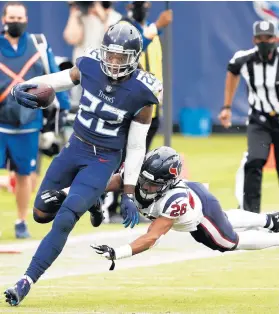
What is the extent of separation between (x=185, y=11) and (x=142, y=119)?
32.8 feet

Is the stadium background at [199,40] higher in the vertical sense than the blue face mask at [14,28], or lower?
lower

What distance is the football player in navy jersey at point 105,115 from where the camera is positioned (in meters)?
7.15

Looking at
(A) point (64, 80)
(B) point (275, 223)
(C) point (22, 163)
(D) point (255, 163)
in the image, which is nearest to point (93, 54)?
(A) point (64, 80)

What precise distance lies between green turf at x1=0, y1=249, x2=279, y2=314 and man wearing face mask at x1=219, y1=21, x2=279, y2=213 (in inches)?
57.2

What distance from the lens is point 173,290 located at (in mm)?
7281

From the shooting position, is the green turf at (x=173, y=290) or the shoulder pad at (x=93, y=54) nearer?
the green turf at (x=173, y=290)

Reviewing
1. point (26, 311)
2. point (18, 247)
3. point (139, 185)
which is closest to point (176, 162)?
point (139, 185)

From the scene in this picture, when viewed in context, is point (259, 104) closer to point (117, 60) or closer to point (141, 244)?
point (117, 60)

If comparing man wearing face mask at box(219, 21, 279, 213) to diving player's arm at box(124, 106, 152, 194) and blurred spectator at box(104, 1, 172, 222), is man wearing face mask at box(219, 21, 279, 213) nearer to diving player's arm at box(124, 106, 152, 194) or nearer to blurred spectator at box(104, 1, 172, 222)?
blurred spectator at box(104, 1, 172, 222)

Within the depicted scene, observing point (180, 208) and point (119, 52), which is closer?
point (180, 208)

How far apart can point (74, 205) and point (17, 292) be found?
2.08 ft

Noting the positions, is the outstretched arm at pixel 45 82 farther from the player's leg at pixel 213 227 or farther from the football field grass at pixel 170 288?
the football field grass at pixel 170 288

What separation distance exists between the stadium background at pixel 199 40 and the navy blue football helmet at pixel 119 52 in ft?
32.2

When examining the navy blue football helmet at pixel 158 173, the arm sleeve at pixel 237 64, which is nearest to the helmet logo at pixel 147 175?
the navy blue football helmet at pixel 158 173
